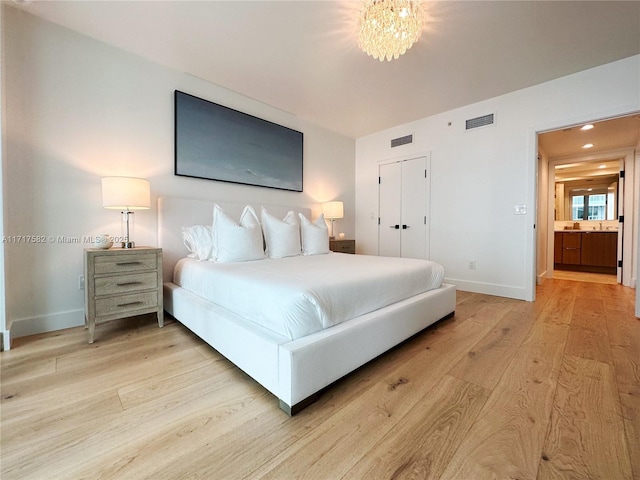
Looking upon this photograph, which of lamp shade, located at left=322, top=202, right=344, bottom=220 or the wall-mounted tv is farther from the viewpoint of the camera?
lamp shade, located at left=322, top=202, right=344, bottom=220

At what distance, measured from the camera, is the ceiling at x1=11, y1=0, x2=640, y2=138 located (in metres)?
1.99

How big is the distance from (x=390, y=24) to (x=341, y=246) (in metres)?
2.87

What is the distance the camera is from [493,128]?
3.41 m

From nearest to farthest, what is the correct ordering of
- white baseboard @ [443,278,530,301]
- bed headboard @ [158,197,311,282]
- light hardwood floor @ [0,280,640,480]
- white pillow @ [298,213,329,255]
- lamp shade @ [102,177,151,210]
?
light hardwood floor @ [0,280,640,480], lamp shade @ [102,177,151,210], bed headboard @ [158,197,311,282], white pillow @ [298,213,329,255], white baseboard @ [443,278,530,301]

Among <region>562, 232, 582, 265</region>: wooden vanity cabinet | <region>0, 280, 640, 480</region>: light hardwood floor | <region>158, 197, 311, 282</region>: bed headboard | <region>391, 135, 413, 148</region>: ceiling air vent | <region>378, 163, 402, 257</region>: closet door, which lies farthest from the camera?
<region>562, 232, 582, 265</region>: wooden vanity cabinet

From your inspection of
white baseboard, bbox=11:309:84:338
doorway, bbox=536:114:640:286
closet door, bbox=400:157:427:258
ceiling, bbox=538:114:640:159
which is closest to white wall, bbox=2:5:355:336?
white baseboard, bbox=11:309:84:338

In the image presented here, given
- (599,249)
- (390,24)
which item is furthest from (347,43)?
(599,249)

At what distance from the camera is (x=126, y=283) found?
7.00 feet

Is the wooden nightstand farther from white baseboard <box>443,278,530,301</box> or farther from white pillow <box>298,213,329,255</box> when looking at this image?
white baseboard <box>443,278,530,301</box>

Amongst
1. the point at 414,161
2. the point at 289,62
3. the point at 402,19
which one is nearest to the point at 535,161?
the point at 414,161

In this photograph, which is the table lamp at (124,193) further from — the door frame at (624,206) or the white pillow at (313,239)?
the door frame at (624,206)

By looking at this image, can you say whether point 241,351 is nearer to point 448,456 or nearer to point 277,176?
point 448,456

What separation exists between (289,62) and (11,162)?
245cm

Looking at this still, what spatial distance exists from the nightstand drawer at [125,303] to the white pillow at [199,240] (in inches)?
20.9
